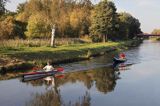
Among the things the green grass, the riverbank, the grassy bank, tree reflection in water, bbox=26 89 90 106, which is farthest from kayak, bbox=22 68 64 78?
tree reflection in water, bbox=26 89 90 106

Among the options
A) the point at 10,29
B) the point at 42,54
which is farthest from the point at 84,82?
the point at 10,29

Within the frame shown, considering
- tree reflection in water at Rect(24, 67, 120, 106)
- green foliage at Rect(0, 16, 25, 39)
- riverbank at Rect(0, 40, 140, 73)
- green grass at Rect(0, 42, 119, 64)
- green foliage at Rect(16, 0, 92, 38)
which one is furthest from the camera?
green foliage at Rect(0, 16, 25, 39)

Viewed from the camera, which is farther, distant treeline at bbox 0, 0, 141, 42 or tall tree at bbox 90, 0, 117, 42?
tall tree at bbox 90, 0, 117, 42

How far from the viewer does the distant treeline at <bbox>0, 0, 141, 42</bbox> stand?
70.6 m

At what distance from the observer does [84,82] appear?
42.8 m

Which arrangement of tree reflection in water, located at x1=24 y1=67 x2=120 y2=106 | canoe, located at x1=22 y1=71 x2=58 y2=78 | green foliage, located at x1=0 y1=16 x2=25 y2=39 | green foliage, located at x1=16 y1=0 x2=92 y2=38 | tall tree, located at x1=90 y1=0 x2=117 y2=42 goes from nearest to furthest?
tree reflection in water, located at x1=24 y1=67 x2=120 y2=106 → canoe, located at x1=22 y1=71 x2=58 y2=78 → green foliage, located at x1=16 y1=0 x2=92 y2=38 → green foliage, located at x1=0 y1=16 x2=25 y2=39 → tall tree, located at x1=90 y1=0 x2=117 y2=42

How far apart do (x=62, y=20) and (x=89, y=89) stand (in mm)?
38580

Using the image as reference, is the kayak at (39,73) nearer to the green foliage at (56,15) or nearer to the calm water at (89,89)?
the calm water at (89,89)

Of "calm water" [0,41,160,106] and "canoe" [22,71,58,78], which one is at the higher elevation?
"canoe" [22,71,58,78]

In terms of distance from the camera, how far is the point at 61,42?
8556 centimetres

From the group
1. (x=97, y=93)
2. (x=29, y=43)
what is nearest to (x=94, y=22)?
(x=29, y=43)

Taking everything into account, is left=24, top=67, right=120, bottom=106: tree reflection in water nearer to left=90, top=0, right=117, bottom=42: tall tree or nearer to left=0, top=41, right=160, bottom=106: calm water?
left=0, top=41, right=160, bottom=106: calm water

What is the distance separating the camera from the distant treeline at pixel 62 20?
7056cm

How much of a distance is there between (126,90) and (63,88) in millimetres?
7130
